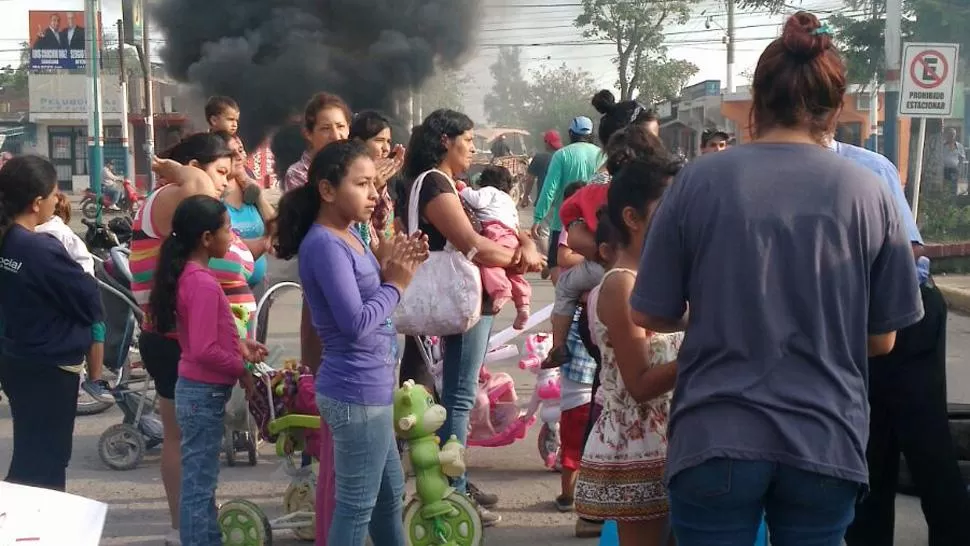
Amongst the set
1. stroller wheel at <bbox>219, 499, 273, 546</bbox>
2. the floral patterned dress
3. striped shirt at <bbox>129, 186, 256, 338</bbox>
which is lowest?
stroller wheel at <bbox>219, 499, 273, 546</bbox>

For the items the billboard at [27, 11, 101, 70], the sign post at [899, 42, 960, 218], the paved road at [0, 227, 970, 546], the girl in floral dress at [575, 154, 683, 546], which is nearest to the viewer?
the girl in floral dress at [575, 154, 683, 546]

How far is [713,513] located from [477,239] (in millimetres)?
2348

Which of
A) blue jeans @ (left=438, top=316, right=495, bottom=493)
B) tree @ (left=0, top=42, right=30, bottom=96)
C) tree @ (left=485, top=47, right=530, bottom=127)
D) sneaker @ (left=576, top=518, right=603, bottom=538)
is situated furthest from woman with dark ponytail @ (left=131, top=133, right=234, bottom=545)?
tree @ (left=0, top=42, right=30, bottom=96)

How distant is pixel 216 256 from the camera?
457 centimetres

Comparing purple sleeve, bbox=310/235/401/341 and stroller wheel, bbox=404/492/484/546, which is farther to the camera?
stroller wheel, bbox=404/492/484/546

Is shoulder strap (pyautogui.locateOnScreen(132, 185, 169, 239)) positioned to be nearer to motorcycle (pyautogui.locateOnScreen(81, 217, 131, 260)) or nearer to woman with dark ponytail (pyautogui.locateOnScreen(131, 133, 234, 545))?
woman with dark ponytail (pyautogui.locateOnScreen(131, 133, 234, 545))

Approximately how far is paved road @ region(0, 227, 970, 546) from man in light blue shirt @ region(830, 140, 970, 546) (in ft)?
3.07

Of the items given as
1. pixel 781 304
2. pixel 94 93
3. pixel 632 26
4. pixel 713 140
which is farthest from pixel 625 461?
pixel 632 26

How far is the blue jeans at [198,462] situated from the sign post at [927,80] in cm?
939

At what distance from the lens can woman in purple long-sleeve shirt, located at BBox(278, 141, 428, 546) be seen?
3646 millimetres

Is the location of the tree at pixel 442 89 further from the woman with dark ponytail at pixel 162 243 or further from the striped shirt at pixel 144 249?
the striped shirt at pixel 144 249

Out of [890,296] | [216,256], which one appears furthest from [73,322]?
[890,296]

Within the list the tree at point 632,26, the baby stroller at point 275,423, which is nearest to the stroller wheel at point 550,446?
the baby stroller at point 275,423

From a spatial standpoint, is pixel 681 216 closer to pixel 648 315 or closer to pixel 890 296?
pixel 648 315
